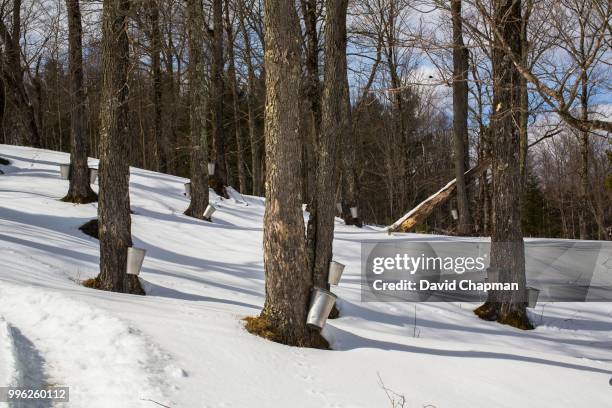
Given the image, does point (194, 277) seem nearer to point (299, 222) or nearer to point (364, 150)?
point (299, 222)

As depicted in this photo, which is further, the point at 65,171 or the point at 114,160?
the point at 65,171

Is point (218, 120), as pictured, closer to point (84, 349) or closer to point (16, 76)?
point (16, 76)

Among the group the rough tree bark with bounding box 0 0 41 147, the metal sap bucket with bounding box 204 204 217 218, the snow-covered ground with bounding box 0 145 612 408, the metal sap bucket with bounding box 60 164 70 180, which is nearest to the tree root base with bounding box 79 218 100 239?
the snow-covered ground with bounding box 0 145 612 408

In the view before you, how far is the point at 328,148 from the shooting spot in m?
7.12

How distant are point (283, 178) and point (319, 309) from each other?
1.24 meters

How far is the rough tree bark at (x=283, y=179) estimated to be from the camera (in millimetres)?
5062

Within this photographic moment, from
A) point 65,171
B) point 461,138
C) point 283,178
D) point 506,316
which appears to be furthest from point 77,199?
point 461,138

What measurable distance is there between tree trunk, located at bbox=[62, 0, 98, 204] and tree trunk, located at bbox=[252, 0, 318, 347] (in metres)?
6.59

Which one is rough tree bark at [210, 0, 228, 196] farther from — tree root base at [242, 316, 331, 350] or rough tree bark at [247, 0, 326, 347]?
tree root base at [242, 316, 331, 350]

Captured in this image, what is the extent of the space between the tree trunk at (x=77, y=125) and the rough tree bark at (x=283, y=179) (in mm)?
6597

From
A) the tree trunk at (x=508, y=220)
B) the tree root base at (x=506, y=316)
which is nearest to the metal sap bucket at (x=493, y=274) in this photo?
the tree trunk at (x=508, y=220)

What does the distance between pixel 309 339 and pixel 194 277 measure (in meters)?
3.64

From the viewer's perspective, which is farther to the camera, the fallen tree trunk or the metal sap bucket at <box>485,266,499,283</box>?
the fallen tree trunk

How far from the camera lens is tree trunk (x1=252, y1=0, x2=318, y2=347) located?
5062mm
